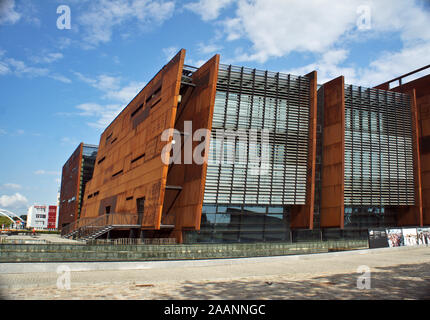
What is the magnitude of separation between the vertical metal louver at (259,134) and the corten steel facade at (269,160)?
0.25 ft

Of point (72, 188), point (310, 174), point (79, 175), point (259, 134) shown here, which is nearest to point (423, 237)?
point (310, 174)

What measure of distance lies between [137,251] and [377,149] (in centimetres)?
2273

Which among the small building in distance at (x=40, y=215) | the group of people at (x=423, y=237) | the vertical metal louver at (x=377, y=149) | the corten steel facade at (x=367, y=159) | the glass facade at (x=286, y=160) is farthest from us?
the small building in distance at (x=40, y=215)

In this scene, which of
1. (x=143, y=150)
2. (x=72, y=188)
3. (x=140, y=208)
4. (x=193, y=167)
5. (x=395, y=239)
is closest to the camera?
(x=395, y=239)

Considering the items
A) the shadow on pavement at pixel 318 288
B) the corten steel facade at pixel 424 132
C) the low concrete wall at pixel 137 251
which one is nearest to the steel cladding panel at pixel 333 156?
the low concrete wall at pixel 137 251

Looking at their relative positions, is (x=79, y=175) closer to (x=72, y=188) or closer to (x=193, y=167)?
(x=72, y=188)

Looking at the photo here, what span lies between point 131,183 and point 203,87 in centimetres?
1118

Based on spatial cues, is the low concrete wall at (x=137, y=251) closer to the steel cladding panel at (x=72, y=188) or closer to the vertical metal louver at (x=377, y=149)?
the vertical metal louver at (x=377, y=149)

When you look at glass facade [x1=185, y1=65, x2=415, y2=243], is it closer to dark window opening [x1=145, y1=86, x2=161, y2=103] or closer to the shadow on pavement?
dark window opening [x1=145, y1=86, x2=161, y2=103]

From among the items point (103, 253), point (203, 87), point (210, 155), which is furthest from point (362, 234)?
point (103, 253)

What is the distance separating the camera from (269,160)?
26.5 m

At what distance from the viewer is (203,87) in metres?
25.7

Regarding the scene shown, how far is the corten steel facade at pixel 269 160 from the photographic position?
82.4 feet

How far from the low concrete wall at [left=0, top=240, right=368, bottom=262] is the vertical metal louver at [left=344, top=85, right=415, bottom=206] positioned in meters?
8.25
